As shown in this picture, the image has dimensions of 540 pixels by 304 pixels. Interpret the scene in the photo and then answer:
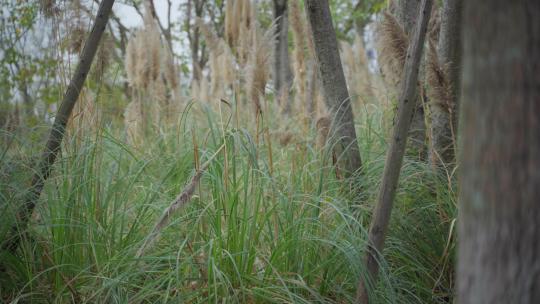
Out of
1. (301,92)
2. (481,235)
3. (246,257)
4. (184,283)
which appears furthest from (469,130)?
(301,92)

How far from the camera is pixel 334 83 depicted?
311cm

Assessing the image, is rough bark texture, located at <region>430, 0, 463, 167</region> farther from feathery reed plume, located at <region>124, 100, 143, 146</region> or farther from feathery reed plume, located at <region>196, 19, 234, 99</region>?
feathery reed plume, located at <region>124, 100, 143, 146</region>

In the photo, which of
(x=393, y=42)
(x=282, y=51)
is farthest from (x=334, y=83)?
(x=282, y=51)

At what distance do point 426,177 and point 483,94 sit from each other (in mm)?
2066

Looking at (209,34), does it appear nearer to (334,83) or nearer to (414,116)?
(334,83)

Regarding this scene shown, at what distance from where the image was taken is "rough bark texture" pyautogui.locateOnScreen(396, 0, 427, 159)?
3338mm

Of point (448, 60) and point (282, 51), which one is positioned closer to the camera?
point (448, 60)

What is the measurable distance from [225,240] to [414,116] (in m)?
1.69

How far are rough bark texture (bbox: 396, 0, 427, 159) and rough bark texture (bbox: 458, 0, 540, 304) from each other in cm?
240

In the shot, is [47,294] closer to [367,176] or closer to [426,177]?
[367,176]

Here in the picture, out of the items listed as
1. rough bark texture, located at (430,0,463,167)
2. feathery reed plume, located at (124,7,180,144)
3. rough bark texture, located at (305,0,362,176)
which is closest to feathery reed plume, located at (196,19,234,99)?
feathery reed plume, located at (124,7,180,144)

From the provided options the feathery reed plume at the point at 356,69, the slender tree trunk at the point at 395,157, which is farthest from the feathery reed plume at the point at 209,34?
the slender tree trunk at the point at 395,157

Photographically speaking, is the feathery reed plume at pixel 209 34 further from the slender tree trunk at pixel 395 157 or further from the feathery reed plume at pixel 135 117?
the slender tree trunk at pixel 395 157

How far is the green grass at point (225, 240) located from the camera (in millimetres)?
2193
